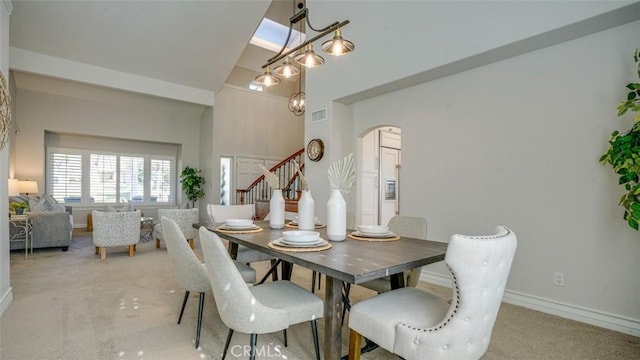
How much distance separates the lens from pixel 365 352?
212 centimetres

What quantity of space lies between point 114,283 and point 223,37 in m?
5.06

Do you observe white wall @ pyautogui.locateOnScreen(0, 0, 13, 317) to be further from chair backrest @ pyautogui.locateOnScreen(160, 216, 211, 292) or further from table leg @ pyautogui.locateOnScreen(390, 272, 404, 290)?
table leg @ pyautogui.locateOnScreen(390, 272, 404, 290)

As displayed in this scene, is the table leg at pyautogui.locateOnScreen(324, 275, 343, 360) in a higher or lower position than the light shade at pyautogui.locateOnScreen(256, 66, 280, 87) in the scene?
lower

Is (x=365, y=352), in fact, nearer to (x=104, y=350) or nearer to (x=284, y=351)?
(x=284, y=351)

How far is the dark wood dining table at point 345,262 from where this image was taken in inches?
58.0

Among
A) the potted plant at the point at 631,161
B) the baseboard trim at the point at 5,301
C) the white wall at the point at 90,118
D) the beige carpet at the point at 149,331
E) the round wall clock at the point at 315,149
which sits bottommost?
the beige carpet at the point at 149,331

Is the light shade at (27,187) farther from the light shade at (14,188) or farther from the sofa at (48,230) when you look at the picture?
the sofa at (48,230)

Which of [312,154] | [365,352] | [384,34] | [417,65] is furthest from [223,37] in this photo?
[365,352]

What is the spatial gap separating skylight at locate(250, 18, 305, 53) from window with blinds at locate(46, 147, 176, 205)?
437 centimetres

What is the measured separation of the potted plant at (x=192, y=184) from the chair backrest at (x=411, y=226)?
23.0 ft

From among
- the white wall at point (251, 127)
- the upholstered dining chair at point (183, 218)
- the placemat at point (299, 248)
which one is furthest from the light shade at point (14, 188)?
the placemat at point (299, 248)

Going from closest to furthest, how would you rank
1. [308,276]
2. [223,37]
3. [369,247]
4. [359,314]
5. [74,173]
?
[359,314], [369,247], [308,276], [223,37], [74,173]

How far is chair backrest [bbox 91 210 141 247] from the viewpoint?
15.9 feet

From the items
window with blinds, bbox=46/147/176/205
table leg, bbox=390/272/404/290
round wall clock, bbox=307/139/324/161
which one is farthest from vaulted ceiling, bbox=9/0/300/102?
table leg, bbox=390/272/404/290
